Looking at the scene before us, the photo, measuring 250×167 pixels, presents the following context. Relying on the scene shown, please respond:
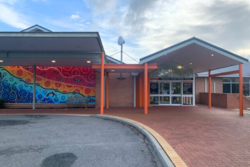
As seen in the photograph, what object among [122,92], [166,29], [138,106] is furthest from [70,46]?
[166,29]

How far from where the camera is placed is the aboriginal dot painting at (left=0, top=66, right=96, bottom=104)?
49.3 feet

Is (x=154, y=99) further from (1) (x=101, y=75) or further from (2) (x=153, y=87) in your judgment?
(1) (x=101, y=75)

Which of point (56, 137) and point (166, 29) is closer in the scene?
point (56, 137)

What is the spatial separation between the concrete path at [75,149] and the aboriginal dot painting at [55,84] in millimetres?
8418

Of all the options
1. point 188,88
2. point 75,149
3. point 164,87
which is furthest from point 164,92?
point 75,149

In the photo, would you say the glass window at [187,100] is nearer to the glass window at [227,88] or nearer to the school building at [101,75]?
the school building at [101,75]

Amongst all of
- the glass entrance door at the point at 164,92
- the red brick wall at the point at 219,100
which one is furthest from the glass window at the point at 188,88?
the red brick wall at the point at 219,100

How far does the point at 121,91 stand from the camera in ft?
51.0

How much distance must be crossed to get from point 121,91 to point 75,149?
11.0 metres

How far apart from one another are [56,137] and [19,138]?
1190 mm

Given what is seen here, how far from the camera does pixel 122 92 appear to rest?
51.0 feet

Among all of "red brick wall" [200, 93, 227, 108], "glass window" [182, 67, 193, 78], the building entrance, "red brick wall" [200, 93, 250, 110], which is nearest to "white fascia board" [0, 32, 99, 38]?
the building entrance

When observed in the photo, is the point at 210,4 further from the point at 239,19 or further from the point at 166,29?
the point at 166,29

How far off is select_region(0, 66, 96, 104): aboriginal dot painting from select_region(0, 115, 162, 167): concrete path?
27.6ft
